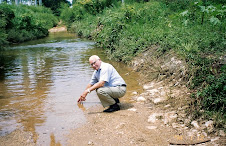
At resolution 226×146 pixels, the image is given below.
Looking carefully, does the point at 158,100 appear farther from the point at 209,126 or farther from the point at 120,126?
the point at 209,126

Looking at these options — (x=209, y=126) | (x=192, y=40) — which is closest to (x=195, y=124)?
(x=209, y=126)

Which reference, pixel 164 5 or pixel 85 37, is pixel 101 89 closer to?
pixel 164 5

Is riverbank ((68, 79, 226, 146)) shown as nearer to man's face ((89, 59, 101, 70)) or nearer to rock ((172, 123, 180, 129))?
rock ((172, 123, 180, 129))

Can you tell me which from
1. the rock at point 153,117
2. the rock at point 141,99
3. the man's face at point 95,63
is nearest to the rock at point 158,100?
the rock at point 141,99

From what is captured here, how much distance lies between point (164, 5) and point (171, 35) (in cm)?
715

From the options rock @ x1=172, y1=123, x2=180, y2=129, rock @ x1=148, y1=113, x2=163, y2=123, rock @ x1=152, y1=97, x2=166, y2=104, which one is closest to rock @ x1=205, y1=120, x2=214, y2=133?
rock @ x1=172, y1=123, x2=180, y2=129

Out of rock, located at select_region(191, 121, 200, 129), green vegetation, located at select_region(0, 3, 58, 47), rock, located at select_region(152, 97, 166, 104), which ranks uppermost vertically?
green vegetation, located at select_region(0, 3, 58, 47)

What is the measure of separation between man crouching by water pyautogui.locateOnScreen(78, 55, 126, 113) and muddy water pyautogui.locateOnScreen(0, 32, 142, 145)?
1.85 feet

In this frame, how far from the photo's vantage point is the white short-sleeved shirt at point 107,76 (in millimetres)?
4652

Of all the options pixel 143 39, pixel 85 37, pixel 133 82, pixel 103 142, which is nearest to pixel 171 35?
pixel 143 39

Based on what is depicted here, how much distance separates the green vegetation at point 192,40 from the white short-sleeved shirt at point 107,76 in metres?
1.58

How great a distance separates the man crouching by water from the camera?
15.3 feet

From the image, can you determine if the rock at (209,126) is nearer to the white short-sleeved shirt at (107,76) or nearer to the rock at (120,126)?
the rock at (120,126)

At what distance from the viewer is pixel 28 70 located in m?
9.24
